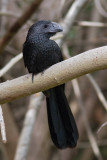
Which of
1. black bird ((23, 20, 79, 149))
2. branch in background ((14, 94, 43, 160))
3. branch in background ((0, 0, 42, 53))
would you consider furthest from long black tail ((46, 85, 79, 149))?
branch in background ((0, 0, 42, 53))

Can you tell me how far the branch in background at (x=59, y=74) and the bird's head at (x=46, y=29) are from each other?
0.46 meters

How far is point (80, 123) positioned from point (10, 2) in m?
1.71

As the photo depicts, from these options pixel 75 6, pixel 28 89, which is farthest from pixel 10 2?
pixel 28 89

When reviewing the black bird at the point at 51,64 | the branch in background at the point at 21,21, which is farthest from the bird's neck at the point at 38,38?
the branch in background at the point at 21,21

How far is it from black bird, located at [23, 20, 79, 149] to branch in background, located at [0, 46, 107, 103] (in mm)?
258

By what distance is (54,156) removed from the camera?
16.6 feet

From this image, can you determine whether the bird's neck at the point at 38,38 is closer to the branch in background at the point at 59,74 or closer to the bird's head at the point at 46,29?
the bird's head at the point at 46,29

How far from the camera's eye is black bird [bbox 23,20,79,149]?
2671 mm

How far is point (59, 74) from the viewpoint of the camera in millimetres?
2221

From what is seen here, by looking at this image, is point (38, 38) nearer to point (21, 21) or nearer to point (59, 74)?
point (59, 74)

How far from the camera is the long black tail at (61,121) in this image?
9.30 ft

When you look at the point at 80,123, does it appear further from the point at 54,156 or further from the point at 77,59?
the point at 77,59

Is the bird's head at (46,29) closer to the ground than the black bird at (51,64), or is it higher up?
higher up

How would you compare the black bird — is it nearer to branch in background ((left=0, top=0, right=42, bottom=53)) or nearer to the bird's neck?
the bird's neck
